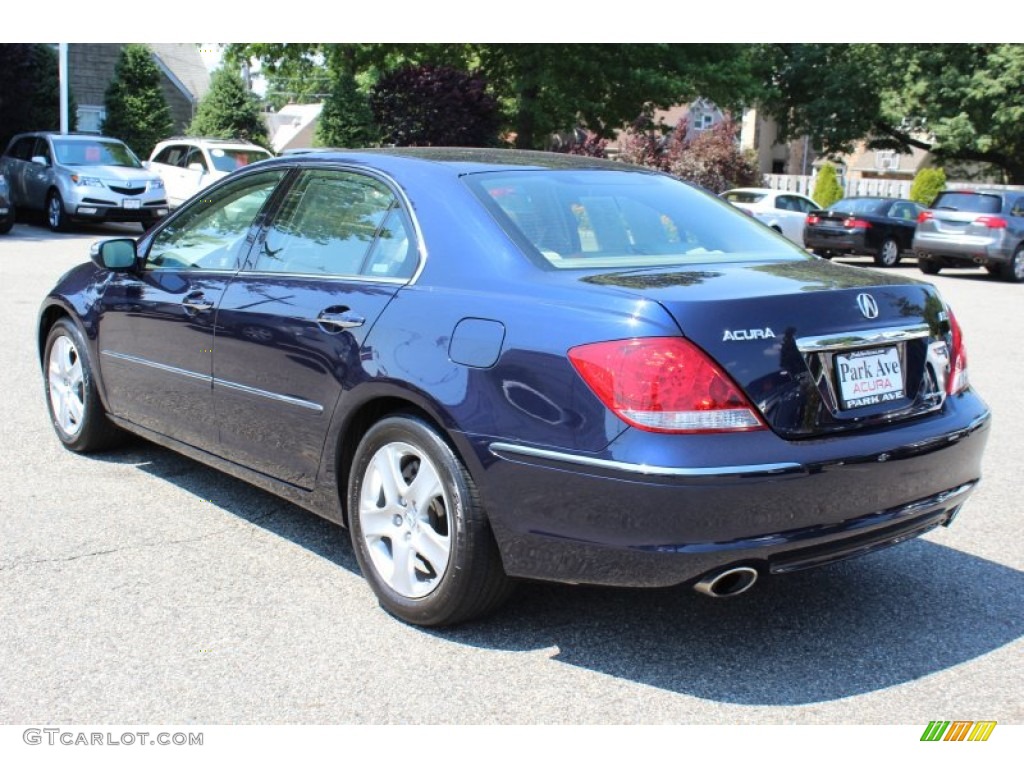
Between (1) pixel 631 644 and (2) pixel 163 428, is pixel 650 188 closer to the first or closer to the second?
(1) pixel 631 644

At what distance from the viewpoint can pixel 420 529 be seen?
3.84 m

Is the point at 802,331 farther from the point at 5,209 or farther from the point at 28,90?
the point at 28,90

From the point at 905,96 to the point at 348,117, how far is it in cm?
2081

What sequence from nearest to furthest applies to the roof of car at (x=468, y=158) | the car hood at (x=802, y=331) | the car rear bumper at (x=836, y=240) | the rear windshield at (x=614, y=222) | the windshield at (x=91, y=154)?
the car hood at (x=802, y=331), the rear windshield at (x=614, y=222), the roof of car at (x=468, y=158), the windshield at (x=91, y=154), the car rear bumper at (x=836, y=240)

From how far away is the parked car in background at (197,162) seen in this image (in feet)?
72.7

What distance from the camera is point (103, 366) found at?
18.3 feet

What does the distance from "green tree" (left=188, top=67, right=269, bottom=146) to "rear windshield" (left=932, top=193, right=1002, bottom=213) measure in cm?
1976

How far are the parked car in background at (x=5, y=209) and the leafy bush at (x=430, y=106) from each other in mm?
10727

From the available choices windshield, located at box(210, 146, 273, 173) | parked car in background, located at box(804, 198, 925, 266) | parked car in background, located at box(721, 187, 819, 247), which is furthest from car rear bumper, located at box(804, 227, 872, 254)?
windshield, located at box(210, 146, 273, 173)

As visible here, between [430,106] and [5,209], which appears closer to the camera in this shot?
[5,209]

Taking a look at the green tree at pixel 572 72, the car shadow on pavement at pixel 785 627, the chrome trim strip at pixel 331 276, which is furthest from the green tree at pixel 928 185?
the chrome trim strip at pixel 331 276

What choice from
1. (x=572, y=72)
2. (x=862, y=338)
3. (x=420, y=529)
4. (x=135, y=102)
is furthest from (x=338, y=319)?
(x=135, y=102)

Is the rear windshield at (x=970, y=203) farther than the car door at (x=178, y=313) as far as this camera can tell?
Yes

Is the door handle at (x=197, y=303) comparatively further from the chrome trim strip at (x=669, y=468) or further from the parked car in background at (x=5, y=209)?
the parked car in background at (x=5, y=209)
